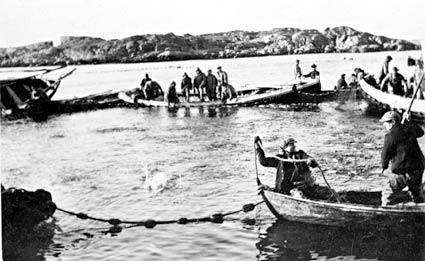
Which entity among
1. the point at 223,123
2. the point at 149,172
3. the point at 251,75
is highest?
the point at 251,75

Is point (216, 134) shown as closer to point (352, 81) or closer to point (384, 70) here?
point (352, 81)

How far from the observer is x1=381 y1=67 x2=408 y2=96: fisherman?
3.14 metres

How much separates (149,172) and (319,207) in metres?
→ 0.98

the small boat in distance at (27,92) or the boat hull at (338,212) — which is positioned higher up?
the small boat in distance at (27,92)

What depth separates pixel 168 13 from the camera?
316cm

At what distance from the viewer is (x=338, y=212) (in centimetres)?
295

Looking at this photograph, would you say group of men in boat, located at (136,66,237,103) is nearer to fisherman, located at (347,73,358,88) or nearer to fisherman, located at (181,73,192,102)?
fisherman, located at (181,73,192,102)

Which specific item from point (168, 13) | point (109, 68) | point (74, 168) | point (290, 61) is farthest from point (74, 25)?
point (290, 61)

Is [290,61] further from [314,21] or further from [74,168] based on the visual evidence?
[74,168]

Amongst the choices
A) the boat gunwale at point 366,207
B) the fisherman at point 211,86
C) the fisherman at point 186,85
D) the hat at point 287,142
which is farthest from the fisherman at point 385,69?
the fisherman at point 186,85

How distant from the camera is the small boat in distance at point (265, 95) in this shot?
3240mm

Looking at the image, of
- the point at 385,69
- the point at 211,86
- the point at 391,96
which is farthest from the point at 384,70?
the point at 211,86

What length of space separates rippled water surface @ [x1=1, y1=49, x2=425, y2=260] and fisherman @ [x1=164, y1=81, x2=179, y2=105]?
0.05 meters

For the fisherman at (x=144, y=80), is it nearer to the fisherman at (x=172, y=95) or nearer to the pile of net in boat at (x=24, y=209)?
the fisherman at (x=172, y=95)
